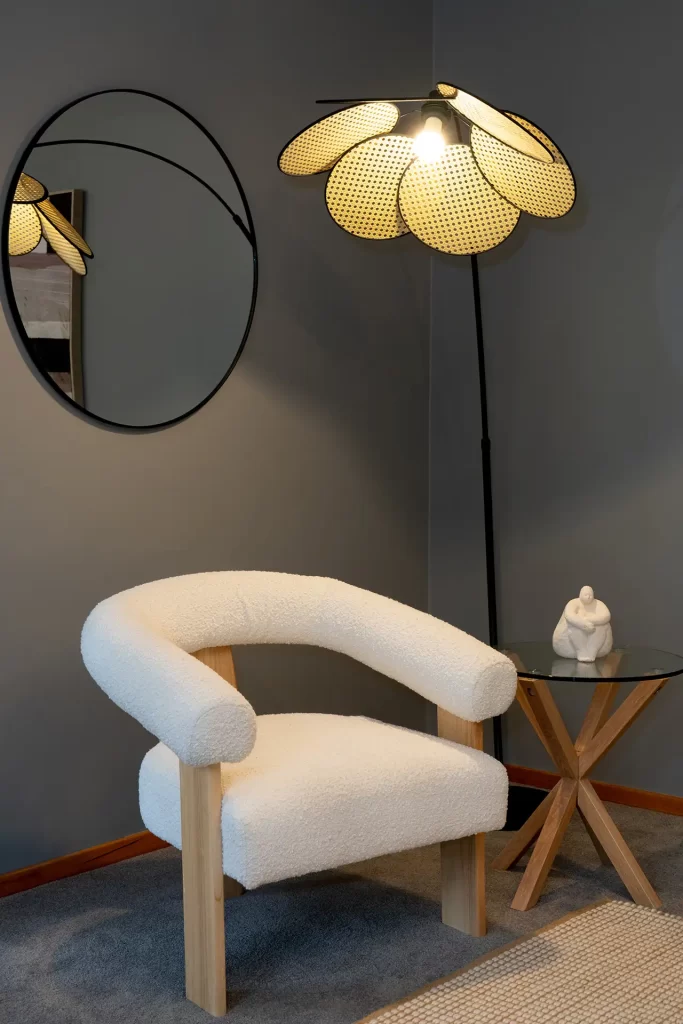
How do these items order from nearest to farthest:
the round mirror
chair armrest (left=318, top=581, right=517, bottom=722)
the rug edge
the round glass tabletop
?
the rug edge < chair armrest (left=318, top=581, right=517, bottom=722) < the round glass tabletop < the round mirror

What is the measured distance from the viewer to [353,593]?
8.05 ft

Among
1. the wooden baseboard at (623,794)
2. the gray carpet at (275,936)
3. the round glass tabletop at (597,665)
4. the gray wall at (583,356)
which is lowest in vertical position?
the wooden baseboard at (623,794)

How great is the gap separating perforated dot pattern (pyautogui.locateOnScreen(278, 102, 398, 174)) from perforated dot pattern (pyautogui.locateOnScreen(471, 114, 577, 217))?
26 cm

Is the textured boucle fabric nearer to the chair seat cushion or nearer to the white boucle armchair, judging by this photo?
the white boucle armchair

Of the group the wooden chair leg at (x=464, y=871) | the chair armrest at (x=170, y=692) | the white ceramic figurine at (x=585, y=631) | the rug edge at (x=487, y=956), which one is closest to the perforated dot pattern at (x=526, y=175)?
the white ceramic figurine at (x=585, y=631)

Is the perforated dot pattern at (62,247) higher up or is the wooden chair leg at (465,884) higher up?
the perforated dot pattern at (62,247)

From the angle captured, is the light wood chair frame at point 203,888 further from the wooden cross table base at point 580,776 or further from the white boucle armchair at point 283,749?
the wooden cross table base at point 580,776

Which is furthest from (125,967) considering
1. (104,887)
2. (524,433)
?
(524,433)

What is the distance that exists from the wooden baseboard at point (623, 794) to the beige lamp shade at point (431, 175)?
1.58 metres

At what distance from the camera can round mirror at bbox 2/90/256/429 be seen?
250 centimetres

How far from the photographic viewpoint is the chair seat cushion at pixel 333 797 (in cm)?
191

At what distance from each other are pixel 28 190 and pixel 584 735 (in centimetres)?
179

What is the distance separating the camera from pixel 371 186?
280 centimetres

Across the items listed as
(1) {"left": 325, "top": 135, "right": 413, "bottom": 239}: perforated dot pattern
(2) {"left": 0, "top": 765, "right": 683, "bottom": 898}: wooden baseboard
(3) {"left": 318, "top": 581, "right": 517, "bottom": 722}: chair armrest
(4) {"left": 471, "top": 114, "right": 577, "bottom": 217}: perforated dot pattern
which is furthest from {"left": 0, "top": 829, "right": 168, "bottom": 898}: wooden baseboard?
(4) {"left": 471, "top": 114, "right": 577, "bottom": 217}: perforated dot pattern
